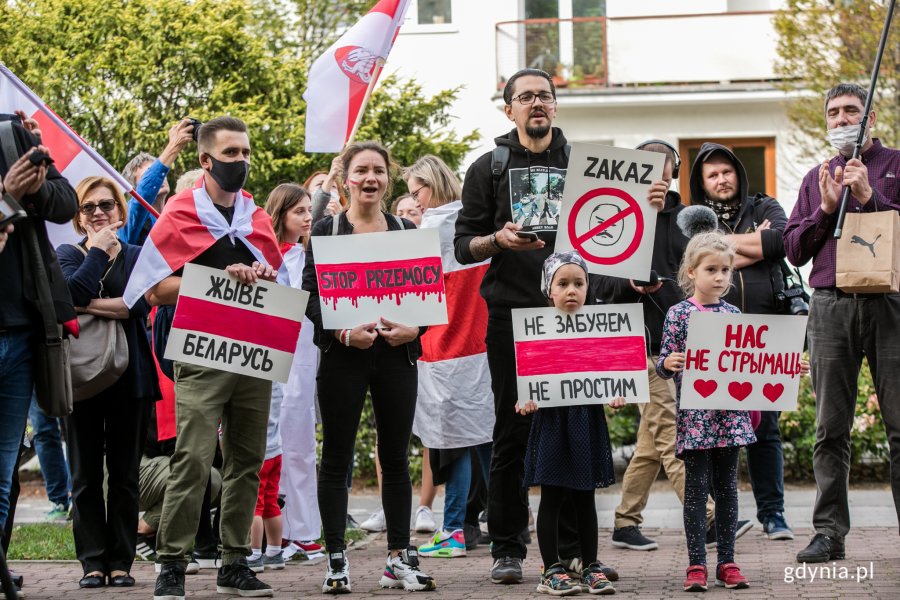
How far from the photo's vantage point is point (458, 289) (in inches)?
331

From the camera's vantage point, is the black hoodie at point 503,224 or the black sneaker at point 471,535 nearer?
the black hoodie at point 503,224

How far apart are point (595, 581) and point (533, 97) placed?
2495 millimetres

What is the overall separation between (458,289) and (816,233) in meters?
2.44

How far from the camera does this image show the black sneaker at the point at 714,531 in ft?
25.8

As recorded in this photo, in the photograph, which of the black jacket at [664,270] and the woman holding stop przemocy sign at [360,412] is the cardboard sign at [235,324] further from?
the black jacket at [664,270]

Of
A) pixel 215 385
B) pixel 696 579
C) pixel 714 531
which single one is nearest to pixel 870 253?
pixel 696 579

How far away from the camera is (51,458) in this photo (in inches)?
408

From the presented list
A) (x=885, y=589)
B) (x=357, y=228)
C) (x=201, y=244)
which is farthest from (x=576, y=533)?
(x=201, y=244)

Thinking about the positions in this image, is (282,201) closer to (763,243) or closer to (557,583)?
(763,243)

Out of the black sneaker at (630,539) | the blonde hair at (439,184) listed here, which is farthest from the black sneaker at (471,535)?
the blonde hair at (439,184)

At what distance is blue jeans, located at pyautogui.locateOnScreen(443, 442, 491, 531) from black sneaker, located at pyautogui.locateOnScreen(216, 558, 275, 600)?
5.68 feet

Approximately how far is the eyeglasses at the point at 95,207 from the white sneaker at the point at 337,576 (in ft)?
7.82

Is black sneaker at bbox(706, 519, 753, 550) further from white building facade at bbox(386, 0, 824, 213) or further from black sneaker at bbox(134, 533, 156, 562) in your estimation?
white building facade at bbox(386, 0, 824, 213)

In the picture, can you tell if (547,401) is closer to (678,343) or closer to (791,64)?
(678,343)
